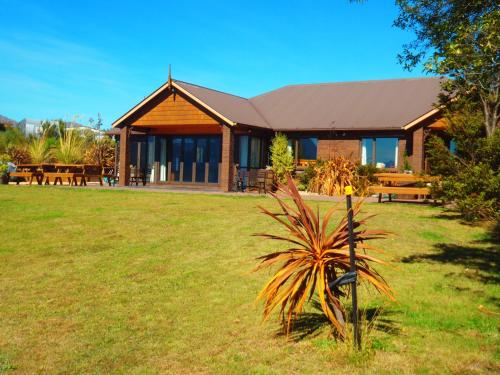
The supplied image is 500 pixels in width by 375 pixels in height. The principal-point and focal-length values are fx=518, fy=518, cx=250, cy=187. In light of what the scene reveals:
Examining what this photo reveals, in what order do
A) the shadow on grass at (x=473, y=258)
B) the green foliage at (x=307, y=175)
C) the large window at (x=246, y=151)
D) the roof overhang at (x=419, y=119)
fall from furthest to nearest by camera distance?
1. the large window at (x=246, y=151)
2. the green foliage at (x=307, y=175)
3. the roof overhang at (x=419, y=119)
4. the shadow on grass at (x=473, y=258)

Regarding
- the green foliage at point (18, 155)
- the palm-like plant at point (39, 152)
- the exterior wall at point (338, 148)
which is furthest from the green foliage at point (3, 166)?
the exterior wall at point (338, 148)

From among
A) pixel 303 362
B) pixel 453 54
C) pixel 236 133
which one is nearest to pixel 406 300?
pixel 303 362

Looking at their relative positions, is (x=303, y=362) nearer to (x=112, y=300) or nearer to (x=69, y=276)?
(x=112, y=300)

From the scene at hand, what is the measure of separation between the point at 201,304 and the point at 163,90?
1893 cm

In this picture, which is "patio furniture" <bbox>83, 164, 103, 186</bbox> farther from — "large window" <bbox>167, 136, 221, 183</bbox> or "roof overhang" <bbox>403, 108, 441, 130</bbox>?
"roof overhang" <bbox>403, 108, 441, 130</bbox>

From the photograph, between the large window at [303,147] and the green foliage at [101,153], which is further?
the green foliage at [101,153]

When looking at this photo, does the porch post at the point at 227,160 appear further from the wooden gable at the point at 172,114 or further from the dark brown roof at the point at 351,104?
the dark brown roof at the point at 351,104

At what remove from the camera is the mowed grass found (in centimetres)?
470

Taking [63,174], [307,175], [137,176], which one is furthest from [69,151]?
[307,175]

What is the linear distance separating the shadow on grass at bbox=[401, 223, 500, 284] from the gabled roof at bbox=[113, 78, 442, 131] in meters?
12.1

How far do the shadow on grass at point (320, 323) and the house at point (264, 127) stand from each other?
Answer: 54.5ft

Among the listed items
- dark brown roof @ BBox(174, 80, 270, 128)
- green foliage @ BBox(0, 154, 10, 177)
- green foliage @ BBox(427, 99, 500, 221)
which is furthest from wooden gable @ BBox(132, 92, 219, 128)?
green foliage @ BBox(427, 99, 500, 221)

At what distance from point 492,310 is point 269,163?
69.3ft

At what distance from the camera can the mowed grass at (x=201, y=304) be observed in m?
4.70
